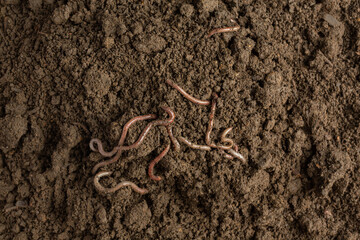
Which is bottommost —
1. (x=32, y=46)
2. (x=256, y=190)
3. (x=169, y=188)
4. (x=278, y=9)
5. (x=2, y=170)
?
(x=2, y=170)

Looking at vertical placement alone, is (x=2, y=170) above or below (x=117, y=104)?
below

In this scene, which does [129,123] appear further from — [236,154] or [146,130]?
[236,154]

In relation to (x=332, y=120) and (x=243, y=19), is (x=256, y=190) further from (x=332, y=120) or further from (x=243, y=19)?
(x=243, y=19)

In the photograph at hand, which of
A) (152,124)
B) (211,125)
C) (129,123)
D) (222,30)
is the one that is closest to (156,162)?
(152,124)

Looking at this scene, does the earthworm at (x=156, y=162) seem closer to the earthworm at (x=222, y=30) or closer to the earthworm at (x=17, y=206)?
the earthworm at (x=222, y=30)

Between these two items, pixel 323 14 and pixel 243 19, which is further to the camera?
pixel 323 14

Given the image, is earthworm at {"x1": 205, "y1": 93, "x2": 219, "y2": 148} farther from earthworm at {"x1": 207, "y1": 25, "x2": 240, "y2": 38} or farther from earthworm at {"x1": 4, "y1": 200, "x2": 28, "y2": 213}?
earthworm at {"x1": 4, "y1": 200, "x2": 28, "y2": 213}

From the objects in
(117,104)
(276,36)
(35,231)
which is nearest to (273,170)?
(276,36)

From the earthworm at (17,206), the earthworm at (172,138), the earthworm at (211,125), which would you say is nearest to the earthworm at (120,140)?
the earthworm at (172,138)
